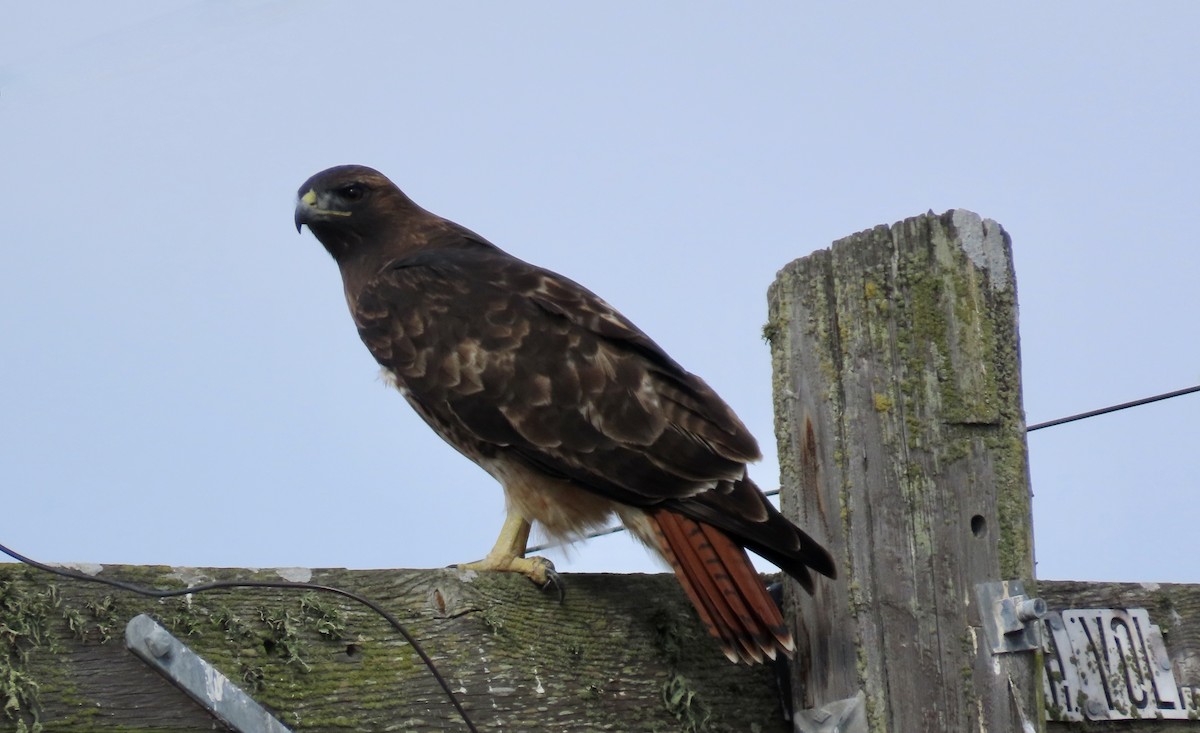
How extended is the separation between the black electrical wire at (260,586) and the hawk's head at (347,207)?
8.45ft

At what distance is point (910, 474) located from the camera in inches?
104

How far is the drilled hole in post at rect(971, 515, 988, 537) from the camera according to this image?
263 cm

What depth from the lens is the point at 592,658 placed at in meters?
2.53

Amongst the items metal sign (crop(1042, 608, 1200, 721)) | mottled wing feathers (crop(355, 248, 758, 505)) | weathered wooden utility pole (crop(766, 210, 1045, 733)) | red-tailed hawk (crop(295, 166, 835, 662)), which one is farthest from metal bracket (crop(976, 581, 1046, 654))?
mottled wing feathers (crop(355, 248, 758, 505))

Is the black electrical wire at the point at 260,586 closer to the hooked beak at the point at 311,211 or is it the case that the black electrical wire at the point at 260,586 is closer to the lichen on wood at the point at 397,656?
the lichen on wood at the point at 397,656

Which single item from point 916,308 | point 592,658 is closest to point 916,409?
point 916,308

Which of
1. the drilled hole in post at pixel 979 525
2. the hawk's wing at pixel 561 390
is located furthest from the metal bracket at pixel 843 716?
the drilled hole in post at pixel 979 525

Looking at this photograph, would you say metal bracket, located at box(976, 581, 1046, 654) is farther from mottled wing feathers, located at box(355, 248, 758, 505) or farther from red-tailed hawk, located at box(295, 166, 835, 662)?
mottled wing feathers, located at box(355, 248, 758, 505)

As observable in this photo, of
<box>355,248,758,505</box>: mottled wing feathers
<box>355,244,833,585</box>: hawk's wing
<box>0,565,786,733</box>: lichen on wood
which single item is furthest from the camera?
<box>355,248,758,505</box>: mottled wing feathers

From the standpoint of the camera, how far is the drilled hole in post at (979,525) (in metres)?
2.63

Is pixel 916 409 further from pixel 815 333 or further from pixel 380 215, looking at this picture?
pixel 380 215

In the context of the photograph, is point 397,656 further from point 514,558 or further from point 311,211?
point 311,211

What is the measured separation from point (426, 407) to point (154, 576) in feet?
4.95

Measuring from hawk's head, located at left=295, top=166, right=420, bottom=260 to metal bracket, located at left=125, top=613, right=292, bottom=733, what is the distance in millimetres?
2741
